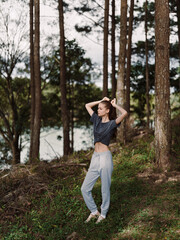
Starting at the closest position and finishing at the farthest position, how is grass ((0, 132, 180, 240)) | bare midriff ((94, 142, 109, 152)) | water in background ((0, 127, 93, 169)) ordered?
grass ((0, 132, 180, 240))
bare midriff ((94, 142, 109, 152))
water in background ((0, 127, 93, 169))

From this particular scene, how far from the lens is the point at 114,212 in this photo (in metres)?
5.09

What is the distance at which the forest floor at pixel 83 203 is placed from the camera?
4.52 meters

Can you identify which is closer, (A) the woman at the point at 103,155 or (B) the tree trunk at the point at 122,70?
(A) the woman at the point at 103,155

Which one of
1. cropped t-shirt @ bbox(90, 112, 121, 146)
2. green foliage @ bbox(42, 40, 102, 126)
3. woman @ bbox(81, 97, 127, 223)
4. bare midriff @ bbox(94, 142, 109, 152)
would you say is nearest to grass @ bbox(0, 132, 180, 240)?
woman @ bbox(81, 97, 127, 223)

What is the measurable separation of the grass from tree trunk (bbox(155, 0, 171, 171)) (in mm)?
636

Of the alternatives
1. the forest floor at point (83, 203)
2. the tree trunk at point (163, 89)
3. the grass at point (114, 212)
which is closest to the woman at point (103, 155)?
the grass at point (114, 212)

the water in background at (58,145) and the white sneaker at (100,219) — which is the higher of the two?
the white sneaker at (100,219)

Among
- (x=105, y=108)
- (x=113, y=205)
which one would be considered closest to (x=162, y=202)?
(x=113, y=205)

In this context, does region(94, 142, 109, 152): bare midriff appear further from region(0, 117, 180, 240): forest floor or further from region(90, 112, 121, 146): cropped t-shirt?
region(0, 117, 180, 240): forest floor

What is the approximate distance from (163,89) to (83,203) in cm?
342

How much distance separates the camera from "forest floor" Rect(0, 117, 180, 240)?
14.8 feet

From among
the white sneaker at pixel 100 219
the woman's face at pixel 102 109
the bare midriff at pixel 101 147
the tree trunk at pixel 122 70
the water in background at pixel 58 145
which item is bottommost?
the water in background at pixel 58 145

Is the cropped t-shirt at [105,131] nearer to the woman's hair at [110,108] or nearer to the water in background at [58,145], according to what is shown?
the woman's hair at [110,108]

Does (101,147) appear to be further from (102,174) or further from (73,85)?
(73,85)
